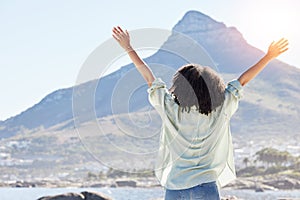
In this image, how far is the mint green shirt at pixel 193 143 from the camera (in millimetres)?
3672

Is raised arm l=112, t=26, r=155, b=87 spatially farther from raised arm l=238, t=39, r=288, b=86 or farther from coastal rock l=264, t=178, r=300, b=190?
coastal rock l=264, t=178, r=300, b=190

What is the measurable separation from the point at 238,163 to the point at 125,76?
15013 centimetres

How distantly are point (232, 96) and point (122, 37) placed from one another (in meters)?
0.80

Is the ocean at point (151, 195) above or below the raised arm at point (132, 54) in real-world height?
below

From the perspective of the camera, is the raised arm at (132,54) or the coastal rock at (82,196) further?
the coastal rock at (82,196)

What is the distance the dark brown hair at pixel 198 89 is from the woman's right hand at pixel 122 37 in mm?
457

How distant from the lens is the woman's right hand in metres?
4.10

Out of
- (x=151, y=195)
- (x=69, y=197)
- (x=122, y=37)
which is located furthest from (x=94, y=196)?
(x=151, y=195)

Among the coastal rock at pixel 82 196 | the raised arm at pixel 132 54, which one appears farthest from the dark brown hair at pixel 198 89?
the coastal rock at pixel 82 196

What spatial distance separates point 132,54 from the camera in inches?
161

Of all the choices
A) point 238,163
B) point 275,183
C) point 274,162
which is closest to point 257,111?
point 238,163

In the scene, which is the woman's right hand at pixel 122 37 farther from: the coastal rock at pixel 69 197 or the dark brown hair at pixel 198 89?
the coastal rock at pixel 69 197

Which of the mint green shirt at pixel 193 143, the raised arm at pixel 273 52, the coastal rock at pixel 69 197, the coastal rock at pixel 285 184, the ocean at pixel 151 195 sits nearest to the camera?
the mint green shirt at pixel 193 143

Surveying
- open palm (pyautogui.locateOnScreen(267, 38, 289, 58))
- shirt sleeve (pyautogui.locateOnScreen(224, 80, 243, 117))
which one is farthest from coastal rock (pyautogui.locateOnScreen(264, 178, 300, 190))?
shirt sleeve (pyautogui.locateOnScreen(224, 80, 243, 117))
